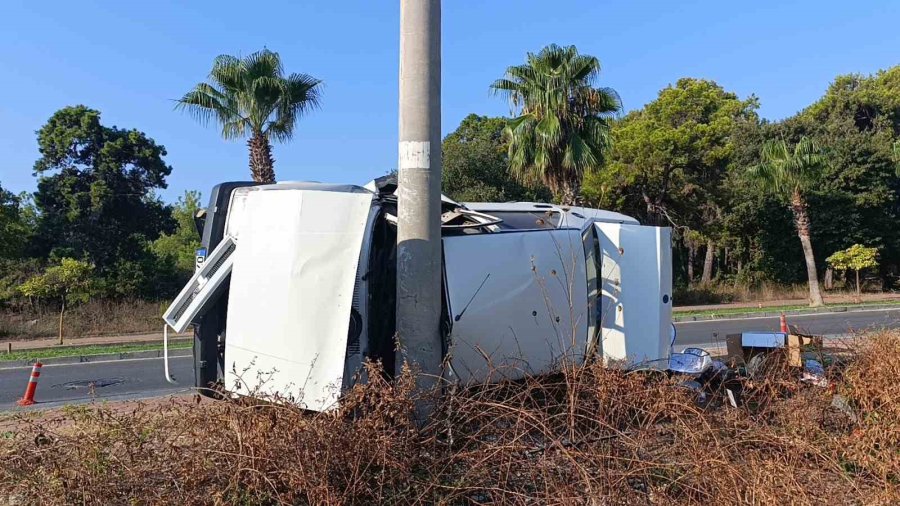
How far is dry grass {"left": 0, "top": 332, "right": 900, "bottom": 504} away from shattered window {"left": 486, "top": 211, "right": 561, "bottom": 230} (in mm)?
2478

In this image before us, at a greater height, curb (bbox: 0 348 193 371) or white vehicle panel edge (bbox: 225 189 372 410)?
white vehicle panel edge (bbox: 225 189 372 410)

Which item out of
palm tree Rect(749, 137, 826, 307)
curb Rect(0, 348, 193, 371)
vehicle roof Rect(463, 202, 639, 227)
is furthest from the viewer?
palm tree Rect(749, 137, 826, 307)

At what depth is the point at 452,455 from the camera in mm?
3482

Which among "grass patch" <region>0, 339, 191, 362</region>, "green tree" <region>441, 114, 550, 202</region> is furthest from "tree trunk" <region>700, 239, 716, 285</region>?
"grass patch" <region>0, 339, 191, 362</region>

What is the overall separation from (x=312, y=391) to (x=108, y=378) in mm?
8347

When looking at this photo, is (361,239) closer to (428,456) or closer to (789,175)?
(428,456)

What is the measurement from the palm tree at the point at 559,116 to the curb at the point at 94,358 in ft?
38.7

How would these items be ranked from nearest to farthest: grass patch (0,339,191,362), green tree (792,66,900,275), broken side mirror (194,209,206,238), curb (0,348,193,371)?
broken side mirror (194,209,206,238), curb (0,348,193,371), grass patch (0,339,191,362), green tree (792,66,900,275)

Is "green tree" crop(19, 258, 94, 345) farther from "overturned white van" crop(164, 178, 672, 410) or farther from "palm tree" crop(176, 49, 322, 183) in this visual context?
"overturned white van" crop(164, 178, 672, 410)

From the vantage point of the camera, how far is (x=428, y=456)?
352 cm

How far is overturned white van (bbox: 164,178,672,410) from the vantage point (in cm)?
451

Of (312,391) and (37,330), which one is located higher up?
(312,391)

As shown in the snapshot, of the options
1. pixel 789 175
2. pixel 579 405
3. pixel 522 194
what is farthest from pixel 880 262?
pixel 579 405

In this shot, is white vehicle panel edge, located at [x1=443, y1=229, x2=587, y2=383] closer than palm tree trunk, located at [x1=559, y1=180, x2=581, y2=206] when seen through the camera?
Yes
